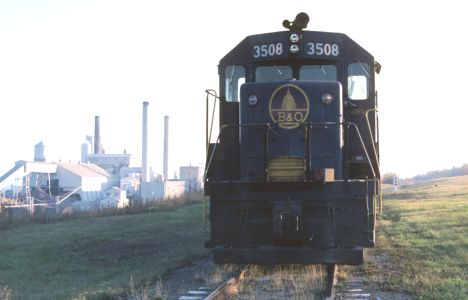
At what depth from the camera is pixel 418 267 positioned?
1089 centimetres

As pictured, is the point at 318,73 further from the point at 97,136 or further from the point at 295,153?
the point at 97,136

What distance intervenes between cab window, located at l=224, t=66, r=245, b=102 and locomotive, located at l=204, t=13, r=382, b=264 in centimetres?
2

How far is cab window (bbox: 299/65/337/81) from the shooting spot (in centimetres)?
947

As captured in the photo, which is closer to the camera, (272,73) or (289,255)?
(289,255)

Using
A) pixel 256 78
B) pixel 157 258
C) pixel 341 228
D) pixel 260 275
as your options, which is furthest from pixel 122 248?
pixel 341 228

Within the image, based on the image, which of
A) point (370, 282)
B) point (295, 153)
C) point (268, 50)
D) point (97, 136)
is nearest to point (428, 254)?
point (370, 282)

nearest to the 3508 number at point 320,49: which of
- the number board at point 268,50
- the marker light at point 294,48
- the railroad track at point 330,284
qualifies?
the marker light at point 294,48

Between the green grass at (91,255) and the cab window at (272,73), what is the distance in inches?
166

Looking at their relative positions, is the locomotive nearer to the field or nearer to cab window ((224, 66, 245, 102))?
cab window ((224, 66, 245, 102))

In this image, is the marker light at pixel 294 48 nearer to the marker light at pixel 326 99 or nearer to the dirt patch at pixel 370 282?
the marker light at pixel 326 99

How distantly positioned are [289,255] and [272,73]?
3.28 m

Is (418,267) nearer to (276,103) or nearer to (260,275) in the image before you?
(260,275)

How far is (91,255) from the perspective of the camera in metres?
15.0

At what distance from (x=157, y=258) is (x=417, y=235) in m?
7.86
